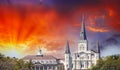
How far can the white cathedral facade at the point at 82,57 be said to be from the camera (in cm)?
13212

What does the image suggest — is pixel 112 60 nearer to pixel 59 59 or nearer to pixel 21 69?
pixel 21 69

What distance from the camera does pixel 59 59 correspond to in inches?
5458

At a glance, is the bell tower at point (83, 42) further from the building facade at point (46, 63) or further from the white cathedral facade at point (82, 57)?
the building facade at point (46, 63)

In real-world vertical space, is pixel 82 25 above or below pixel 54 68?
above

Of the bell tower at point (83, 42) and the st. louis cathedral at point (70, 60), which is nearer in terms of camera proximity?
the st. louis cathedral at point (70, 60)

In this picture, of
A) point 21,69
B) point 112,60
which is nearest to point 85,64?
point 112,60

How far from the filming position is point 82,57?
134 metres

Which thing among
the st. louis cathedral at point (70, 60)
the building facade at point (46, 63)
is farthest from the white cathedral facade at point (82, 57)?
the building facade at point (46, 63)

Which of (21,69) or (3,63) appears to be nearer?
(3,63)

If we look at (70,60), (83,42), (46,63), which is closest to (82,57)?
(70,60)

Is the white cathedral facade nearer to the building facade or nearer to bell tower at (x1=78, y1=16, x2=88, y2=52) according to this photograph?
bell tower at (x1=78, y1=16, x2=88, y2=52)

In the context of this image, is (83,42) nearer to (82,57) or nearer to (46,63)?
(82,57)

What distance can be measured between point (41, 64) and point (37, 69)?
1.70 m

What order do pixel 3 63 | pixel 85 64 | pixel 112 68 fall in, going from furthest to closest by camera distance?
pixel 85 64
pixel 112 68
pixel 3 63
